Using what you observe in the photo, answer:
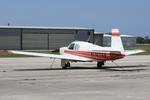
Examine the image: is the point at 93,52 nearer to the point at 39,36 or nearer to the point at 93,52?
the point at 93,52

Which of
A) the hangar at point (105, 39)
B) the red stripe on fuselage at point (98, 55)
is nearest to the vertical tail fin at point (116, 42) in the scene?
the red stripe on fuselage at point (98, 55)

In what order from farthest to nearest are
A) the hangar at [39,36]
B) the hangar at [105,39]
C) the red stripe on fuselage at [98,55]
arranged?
the hangar at [105,39] → the hangar at [39,36] → the red stripe on fuselage at [98,55]

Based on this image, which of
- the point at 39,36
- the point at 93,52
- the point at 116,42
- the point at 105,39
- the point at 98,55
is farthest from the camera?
the point at 105,39

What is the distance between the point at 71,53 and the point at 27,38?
71.0 m

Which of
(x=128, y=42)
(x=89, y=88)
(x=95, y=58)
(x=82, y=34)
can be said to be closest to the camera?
(x=89, y=88)

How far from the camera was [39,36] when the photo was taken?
10700cm

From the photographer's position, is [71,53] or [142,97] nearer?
[142,97]

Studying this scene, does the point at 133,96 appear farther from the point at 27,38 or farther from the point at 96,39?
the point at 96,39

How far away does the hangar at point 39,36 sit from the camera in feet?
333

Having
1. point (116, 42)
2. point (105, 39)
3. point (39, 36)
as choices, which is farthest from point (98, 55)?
point (105, 39)

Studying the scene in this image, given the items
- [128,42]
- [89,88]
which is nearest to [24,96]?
[89,88]

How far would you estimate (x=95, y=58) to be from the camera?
3356 centimetres

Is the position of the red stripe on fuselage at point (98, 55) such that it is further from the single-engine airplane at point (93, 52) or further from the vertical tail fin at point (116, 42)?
the vertical tail fin at point (116, 42)

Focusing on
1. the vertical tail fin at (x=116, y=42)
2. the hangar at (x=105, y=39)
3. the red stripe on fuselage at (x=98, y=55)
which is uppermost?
the vertical tail fin at (x=116, y=42)
